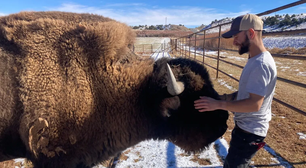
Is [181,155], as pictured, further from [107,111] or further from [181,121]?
[107,111]

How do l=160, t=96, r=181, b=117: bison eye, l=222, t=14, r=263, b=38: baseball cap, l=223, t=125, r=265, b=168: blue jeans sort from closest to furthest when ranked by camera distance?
1. l=222, t=14, r=263, b=38: baseball cap
2. l=223, t=125, r=265, b=168: blue jeans
3. l=160, t=96, r=181, b=117: bison eye

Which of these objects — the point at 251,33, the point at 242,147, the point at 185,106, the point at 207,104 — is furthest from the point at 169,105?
the point at 251,33

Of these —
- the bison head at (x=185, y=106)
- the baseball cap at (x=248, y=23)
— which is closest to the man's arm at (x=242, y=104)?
the bison head at (x=185, y=106)

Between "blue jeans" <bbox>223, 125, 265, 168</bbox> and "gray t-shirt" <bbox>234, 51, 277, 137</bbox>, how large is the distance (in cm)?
7

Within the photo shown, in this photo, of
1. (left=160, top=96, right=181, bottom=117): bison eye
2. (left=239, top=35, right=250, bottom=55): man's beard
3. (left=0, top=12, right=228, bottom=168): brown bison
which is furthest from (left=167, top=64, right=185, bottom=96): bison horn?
(left=239, top=35, right=250, bottom=55): man's beard

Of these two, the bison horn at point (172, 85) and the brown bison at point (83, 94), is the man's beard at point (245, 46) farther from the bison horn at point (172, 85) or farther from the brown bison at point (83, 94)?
the bison horn at point (172, 85)

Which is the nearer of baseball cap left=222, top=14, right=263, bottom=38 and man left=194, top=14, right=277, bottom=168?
man left=194, top=14, right=277, bottom=168

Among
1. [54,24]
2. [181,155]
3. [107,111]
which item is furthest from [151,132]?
[54,24]

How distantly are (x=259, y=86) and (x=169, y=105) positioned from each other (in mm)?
964

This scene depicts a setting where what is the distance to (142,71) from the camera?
2439mm

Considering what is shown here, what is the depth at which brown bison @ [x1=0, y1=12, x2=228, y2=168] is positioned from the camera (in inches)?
83.7

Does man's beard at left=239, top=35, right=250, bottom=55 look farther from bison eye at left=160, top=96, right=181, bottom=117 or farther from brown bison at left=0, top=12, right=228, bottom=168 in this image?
bison eye at left=160, top=96, right=181, bottom=117

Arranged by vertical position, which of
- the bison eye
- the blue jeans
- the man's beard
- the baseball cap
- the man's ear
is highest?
the baseball cap

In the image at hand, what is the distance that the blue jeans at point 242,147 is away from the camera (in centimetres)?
206
